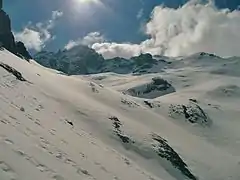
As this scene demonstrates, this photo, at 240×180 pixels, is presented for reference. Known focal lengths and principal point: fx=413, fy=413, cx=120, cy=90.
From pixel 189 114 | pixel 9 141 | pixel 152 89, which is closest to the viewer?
pixel 9 141

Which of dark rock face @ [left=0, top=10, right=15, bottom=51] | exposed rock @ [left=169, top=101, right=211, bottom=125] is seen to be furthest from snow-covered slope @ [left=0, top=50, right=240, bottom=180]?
dark rock face @ [left=0, top=10, right=15, bottom=51]

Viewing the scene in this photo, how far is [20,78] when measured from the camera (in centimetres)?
3394

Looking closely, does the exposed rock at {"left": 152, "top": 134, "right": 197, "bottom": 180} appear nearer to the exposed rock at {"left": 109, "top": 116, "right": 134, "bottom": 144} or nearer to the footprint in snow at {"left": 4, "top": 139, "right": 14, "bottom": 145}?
the exposed rock at {"left": 109, "top": 116, "right": 134, "bottom": 144}

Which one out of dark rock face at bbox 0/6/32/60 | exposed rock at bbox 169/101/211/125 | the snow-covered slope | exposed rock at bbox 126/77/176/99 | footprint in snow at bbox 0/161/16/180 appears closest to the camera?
footprint in snow at bbox 0/161/16/180

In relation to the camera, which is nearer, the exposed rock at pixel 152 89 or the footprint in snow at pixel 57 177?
the footprint in snow at pixel 57 177

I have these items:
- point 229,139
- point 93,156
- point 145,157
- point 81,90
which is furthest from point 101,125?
point 229,139

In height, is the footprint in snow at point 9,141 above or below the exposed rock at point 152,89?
below

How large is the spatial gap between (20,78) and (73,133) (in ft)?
33.7

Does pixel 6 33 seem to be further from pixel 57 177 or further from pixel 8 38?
pixel 57 177

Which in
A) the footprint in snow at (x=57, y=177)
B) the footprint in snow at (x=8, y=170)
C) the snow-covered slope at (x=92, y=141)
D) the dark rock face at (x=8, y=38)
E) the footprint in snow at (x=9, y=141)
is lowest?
the footprint in snow at (x=8, y=170)

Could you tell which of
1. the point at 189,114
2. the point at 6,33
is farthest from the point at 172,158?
the point at 6,33

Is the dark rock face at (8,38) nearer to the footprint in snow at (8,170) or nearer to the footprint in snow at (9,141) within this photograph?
the footprint in snow at (9,141)

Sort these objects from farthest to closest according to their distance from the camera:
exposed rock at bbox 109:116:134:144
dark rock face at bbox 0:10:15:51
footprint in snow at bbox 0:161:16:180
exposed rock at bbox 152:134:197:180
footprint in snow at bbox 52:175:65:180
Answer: dark rock face at bbox 0:10:15:51 < exposed rock at bbox 152:134:197:180 < exposed rock at bbox 109:116:134:144 < footprint in snow at bbox 52:175:65:180 < footprint in snow at bbox 0:161:16:180

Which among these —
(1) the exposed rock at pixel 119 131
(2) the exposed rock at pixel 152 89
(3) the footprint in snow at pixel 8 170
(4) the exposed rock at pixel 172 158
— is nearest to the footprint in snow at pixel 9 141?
(3) the footprint in snow at pixel 8 170
